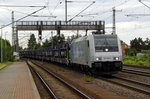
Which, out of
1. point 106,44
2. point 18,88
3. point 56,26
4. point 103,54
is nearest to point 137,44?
point 56,26

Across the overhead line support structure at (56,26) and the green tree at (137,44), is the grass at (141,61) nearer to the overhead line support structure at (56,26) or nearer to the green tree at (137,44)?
the overhead line support structure at (56,26)

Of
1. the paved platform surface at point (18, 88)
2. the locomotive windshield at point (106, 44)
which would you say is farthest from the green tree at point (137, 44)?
the paved platform surface at point (18, 88)

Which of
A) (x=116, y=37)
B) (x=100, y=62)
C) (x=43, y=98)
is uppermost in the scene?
(x=116, y=37)

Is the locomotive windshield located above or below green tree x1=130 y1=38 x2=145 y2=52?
below

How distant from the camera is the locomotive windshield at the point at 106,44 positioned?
23469mm

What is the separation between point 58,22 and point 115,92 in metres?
43.3

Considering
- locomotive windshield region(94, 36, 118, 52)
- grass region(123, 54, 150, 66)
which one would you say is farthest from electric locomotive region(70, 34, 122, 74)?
grass region(123, 54, 150, 66)

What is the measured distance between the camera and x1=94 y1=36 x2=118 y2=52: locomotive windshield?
23469mm

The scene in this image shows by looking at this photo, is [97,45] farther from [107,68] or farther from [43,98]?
[43,98]

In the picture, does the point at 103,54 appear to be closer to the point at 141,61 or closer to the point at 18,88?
the point at 18,88

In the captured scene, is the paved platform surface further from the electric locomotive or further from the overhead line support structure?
the overhead line support structure

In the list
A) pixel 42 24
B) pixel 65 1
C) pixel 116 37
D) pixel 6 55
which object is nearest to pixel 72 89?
pixel 116 37

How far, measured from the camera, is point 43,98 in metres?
15.2

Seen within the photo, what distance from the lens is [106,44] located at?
23703mm
